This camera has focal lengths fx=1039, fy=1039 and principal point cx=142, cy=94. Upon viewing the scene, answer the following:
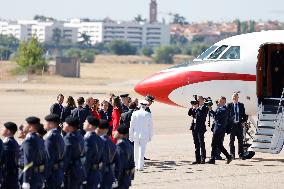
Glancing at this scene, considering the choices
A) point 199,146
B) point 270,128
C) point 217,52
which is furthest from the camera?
point 217,52

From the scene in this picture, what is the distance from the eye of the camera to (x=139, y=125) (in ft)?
84.3

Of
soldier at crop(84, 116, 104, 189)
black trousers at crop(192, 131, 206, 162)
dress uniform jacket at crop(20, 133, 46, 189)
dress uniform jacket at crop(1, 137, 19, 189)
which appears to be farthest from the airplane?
dress uniform jacket at crop(20, 133, 46, 189)

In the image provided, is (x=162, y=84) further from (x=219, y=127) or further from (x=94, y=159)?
(x=94, y=159)

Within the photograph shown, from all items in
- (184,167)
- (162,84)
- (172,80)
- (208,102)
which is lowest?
(184,167)

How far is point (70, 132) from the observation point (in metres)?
18.0

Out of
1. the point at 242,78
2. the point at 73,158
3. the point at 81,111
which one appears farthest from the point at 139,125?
the point at 73,158

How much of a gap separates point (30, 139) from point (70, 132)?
1087mm

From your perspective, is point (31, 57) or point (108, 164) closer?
point (108, 164)

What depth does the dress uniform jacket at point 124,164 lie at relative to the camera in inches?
698

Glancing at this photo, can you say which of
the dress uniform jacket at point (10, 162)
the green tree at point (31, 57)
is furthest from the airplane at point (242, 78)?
the green tree at point (31, 57)

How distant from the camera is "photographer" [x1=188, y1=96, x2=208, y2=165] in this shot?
27.3m

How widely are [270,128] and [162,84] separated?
340 cm

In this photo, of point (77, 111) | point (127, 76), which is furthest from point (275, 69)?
point (127, 76)

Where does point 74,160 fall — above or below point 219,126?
above
